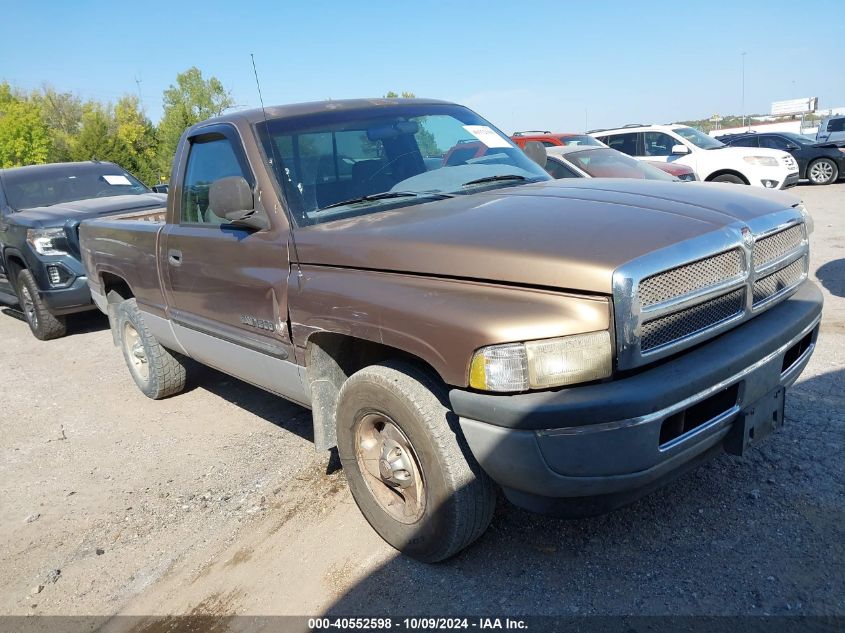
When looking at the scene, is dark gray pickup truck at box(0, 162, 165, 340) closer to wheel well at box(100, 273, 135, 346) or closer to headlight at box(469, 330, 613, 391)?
wheel well at box(100, 273, 135, 346)

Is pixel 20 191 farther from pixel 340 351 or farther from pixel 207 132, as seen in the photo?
pixel 340 351

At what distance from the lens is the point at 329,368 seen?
3.21 m

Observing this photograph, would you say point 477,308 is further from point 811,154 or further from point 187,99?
point 187,99

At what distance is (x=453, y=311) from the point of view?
2.35 metres

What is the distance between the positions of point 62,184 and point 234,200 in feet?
21.7

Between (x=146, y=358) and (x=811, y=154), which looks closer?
(x=146, y=358)

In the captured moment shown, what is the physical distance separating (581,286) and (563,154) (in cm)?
799

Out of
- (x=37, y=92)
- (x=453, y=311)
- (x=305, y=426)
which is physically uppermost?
(x=37, y=92)

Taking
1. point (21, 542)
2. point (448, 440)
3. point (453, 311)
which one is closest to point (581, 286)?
point (453, 311)

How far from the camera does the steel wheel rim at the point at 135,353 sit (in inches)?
215

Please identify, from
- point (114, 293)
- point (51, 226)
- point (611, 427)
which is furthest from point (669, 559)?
point (51, 226)

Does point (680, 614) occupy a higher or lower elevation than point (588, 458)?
lower

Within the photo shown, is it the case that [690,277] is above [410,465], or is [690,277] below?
above

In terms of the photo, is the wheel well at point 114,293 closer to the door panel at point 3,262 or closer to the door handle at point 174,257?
the door handle at point 174,257
